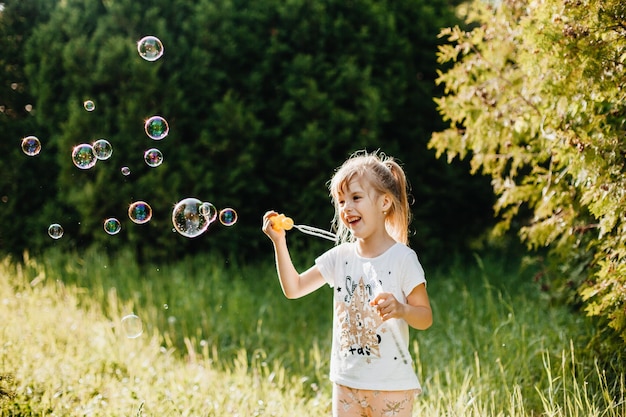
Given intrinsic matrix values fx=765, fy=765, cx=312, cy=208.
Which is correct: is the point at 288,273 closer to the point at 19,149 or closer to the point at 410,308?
the point at 410,308

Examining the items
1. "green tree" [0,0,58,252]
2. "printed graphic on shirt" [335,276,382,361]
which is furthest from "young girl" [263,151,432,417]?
"green tree" [0,0,58,252]

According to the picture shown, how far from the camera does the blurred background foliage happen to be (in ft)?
22.0

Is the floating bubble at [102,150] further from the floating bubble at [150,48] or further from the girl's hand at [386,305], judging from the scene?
the girl's hand at [386,305]

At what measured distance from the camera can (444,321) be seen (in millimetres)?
6066

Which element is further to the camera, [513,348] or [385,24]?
[385,24]

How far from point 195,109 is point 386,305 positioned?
4.75 m

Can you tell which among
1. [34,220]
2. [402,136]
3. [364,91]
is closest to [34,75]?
[34,220]

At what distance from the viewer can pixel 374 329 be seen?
9.50ft

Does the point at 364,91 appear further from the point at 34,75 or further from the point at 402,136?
the point at 34,75

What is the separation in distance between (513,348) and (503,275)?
2.85m

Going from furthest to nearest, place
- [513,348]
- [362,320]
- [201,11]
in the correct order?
[201,11]
[513,348]
[362,320]

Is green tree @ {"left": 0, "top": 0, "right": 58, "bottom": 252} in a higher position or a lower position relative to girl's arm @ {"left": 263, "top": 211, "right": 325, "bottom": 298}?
higher

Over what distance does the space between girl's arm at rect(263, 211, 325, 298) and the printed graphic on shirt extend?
225 mm

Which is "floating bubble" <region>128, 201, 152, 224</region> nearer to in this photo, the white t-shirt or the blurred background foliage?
the white t-shirt
